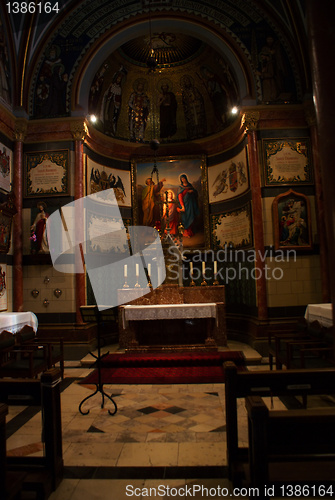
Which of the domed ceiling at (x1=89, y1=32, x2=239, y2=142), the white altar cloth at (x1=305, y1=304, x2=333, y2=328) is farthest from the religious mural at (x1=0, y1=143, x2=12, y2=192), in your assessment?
the white altar cloth at (x1=305, y1=304, x2=333, y2=328)

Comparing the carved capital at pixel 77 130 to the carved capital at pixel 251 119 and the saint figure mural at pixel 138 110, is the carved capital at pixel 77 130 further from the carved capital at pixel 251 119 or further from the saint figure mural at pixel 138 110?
the carved capital at pixel 251 119

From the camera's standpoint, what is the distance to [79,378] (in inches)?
268

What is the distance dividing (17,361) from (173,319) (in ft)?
12.1

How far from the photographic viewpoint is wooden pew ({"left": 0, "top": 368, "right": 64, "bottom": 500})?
3.06 meters

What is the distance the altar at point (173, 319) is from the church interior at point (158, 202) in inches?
1.3

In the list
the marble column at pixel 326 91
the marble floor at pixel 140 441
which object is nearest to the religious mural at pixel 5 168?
the marble floor at pixel 140 441

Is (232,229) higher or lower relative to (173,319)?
higher

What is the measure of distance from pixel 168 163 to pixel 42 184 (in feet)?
13.6

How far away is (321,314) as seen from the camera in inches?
245

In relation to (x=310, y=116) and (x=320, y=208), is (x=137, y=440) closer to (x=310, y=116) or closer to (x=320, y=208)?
(x=320, y=208)

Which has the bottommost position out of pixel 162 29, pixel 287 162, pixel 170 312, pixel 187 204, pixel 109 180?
pixel 170 312

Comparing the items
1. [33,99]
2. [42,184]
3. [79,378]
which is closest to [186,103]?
[33,99]

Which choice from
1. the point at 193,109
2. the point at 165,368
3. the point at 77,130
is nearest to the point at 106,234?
the point at 77,130

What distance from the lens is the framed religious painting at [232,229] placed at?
948 cm
